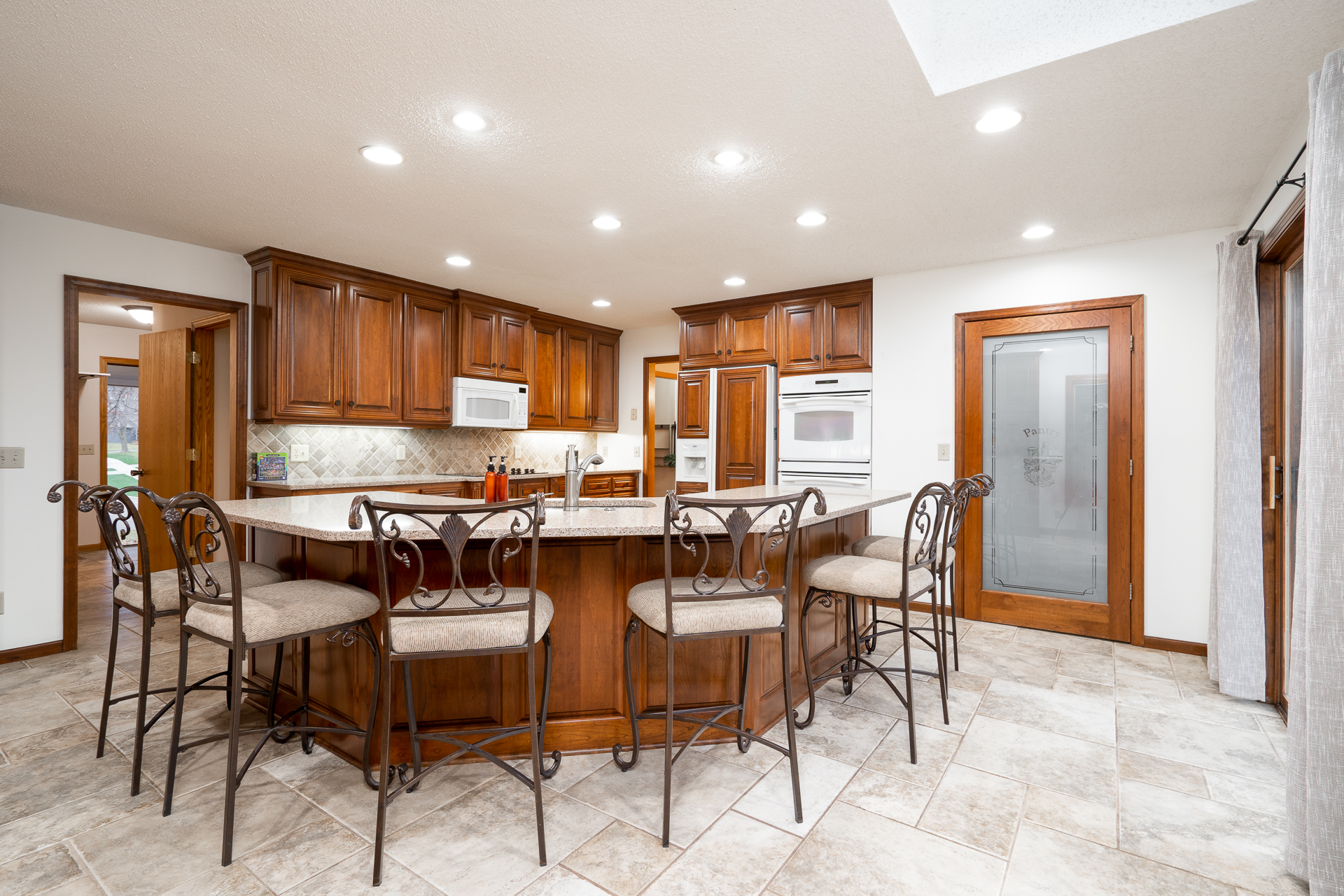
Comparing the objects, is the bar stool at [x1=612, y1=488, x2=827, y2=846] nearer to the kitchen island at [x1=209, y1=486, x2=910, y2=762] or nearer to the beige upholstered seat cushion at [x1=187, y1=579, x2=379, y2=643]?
the kitchen island at [x1=209, y1=486, x2=910, y2=762]

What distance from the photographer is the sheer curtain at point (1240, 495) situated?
2.79 metres

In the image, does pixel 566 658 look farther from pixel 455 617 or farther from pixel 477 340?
pixel 477 340

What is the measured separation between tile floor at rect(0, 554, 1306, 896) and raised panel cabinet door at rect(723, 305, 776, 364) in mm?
3024

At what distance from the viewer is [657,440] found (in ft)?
22.7

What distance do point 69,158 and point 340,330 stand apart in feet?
5.51

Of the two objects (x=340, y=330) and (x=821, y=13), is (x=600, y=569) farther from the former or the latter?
(x=340, y=330)

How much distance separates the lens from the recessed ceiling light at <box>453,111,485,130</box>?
2.32 metres

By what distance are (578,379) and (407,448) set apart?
5.79 feet

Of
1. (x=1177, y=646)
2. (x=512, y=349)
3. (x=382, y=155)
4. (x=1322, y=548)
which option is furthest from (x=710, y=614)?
(x=512, y=349)

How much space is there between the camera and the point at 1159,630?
3598 millimetres

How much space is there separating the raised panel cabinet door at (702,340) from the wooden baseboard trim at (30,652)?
14.4 ft

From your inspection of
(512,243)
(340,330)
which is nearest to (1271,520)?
(512,243)

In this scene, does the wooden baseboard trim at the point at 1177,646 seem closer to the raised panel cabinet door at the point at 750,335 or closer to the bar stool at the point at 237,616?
the raised panel cabinet door at the point at 750,335

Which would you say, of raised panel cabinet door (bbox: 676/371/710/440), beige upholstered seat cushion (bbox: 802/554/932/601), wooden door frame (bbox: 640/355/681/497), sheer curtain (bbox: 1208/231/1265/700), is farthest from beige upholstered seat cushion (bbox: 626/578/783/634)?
wooden door frame (bbox: 640/355/681/497)
